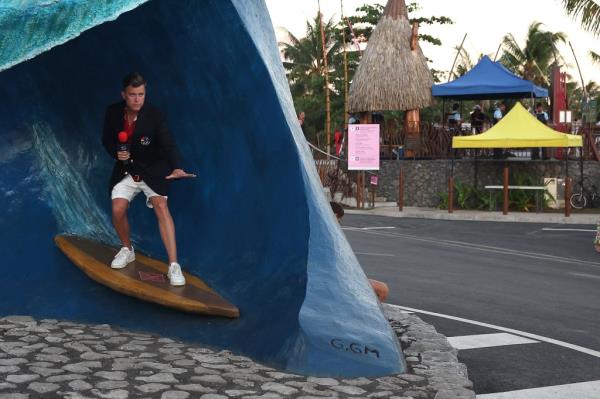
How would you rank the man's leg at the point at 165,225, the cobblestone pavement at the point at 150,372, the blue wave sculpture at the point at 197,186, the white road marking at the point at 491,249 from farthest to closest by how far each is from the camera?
the white road marking at the point at 491,249 < the man's leg at the point at 165,225 < the blue wave sculpture at the point at 197,186 < the cobblestone pavement at the point at 150,372

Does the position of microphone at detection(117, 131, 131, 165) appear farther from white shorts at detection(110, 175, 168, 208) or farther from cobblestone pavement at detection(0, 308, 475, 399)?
cobblestone pavement at detection(0, 308, 475, 399)

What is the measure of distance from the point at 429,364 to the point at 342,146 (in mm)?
24755

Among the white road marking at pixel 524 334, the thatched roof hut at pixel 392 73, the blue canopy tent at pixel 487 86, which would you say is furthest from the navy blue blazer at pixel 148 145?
the thatched roof hut at pixel 392 73

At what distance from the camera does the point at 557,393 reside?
5.77m

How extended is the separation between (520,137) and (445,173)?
4.11m

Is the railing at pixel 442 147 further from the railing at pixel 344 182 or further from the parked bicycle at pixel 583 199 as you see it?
the railing at pixel 344 182

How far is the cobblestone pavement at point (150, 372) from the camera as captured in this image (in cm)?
465

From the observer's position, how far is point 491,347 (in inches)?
285

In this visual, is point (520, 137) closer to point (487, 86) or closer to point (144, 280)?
point (487, 86)

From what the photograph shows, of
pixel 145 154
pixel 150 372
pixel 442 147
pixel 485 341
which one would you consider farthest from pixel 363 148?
pixel 150 372

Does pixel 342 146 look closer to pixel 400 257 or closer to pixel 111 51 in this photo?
pixel 400 257

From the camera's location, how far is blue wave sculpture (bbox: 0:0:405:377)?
5406mm

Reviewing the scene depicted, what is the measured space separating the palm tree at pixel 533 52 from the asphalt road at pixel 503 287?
39994mm

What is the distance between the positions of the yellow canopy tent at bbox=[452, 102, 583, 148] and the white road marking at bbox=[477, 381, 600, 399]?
18.4 m
